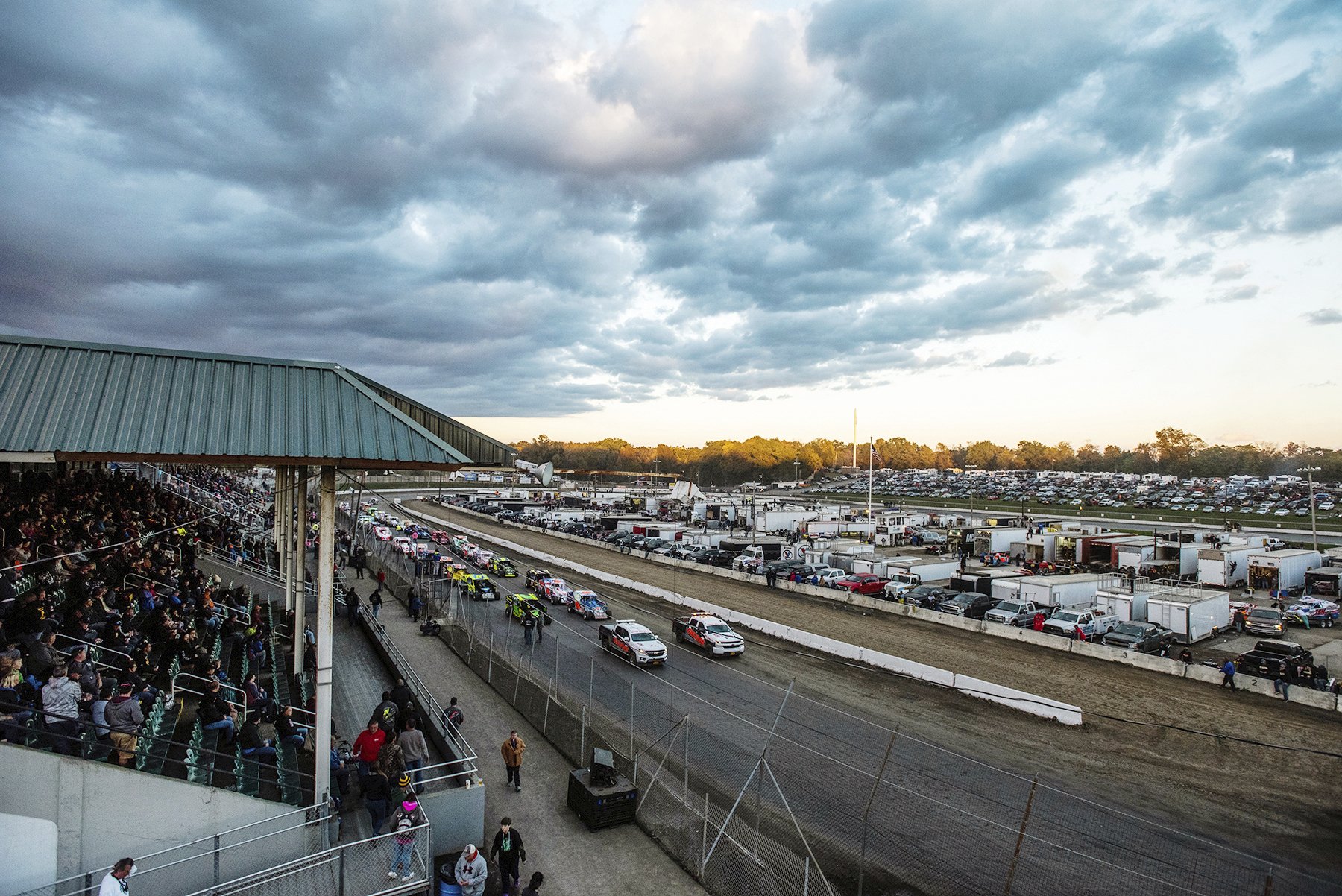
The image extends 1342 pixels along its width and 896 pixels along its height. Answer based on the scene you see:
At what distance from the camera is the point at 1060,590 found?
102ft

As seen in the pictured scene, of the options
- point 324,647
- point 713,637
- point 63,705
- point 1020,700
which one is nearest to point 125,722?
point 63,705

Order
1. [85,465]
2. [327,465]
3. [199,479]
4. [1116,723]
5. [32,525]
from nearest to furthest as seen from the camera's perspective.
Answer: [327,465] < [32,525] < [1116,723] < [85,465] < [199,479]

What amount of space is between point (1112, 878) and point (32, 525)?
2459 centimetres

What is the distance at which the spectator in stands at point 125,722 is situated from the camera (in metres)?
9.33

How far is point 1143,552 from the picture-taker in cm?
4328

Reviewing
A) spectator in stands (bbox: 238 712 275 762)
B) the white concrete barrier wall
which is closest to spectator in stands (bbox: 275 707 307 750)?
spectator in stands (bbox: 238 712 275 762)

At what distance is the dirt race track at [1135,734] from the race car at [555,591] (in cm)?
1073

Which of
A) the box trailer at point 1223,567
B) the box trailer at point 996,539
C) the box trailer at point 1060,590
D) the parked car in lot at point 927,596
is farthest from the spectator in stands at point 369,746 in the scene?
the box trailer at point 996,539

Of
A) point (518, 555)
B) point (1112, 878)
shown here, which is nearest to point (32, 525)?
point (1112, 878)

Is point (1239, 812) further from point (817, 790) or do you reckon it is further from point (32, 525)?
point (32, 525)

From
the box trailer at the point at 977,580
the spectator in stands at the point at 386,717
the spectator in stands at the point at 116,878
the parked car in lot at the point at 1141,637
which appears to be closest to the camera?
the spectator in stands at the point at 116,878

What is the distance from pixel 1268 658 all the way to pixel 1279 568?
22.1 meters

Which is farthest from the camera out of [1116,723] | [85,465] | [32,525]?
[85,465]

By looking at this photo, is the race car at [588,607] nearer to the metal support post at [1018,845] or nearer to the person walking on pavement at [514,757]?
the person walking on pavement at [514,757]
